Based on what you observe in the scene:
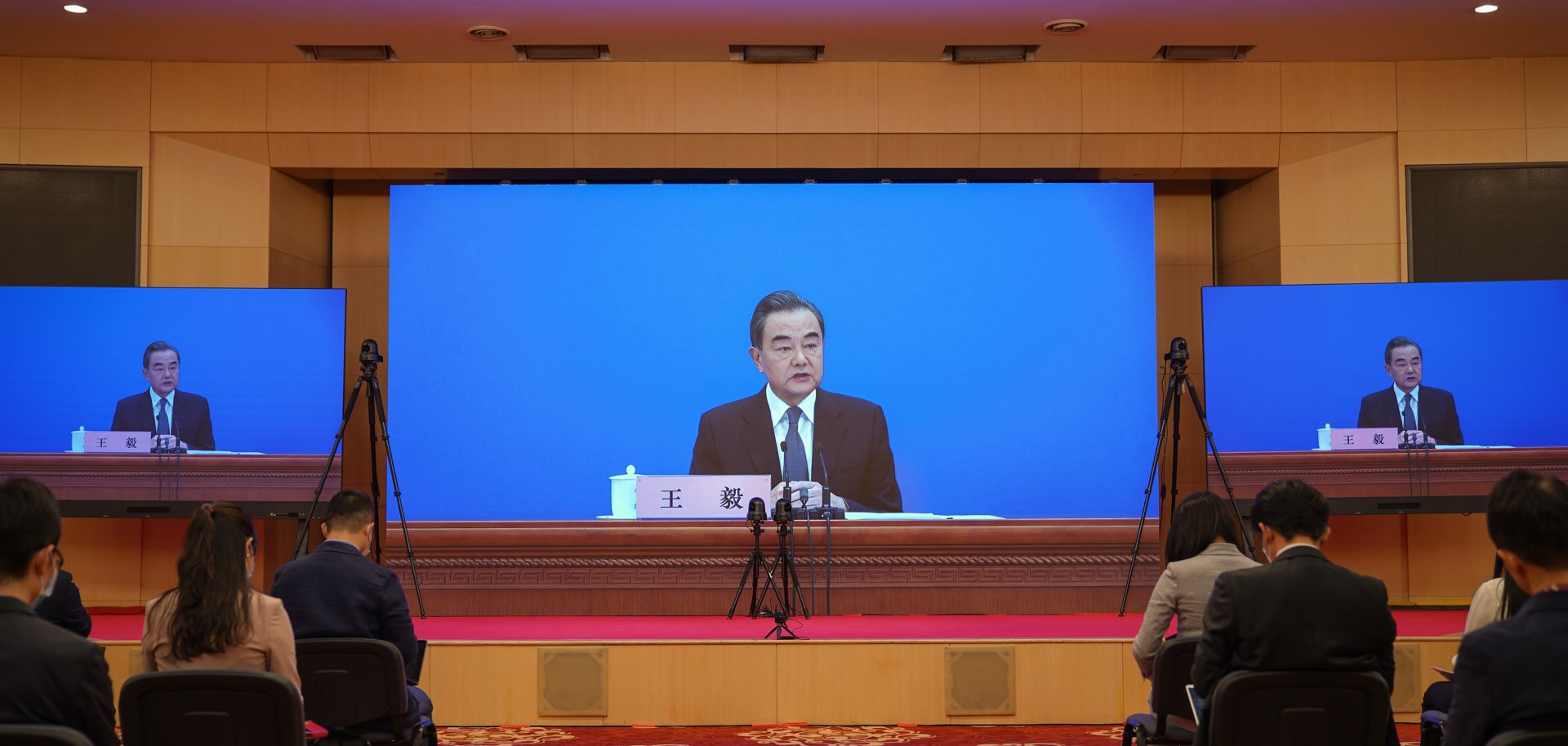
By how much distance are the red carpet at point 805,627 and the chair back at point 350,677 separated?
210cm

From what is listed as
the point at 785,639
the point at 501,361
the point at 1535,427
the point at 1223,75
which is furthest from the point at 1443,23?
the point at 501,361

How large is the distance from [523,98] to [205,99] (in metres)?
1.88

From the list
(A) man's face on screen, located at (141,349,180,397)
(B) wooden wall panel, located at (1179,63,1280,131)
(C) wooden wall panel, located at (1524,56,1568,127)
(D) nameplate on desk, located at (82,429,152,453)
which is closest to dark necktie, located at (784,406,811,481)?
(B) wooden wall panel, located at (1179,63,1280,131)

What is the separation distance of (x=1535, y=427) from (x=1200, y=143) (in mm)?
2440

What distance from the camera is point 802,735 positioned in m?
5.34

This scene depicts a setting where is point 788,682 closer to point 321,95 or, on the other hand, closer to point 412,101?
point 412,101

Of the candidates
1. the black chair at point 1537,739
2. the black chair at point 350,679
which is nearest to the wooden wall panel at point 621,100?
the black chair at point 350,679

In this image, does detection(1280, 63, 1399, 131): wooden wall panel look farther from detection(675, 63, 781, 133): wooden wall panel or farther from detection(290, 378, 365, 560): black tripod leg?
detection(290, 378, 365, 560): black tripod leg

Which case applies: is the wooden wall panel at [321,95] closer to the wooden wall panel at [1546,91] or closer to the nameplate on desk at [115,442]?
the nameplate on desk at [115,442]

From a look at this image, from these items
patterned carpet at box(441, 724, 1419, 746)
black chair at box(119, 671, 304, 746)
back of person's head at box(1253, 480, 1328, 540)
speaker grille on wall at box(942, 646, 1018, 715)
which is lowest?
patterned carpet at box(441, 724, 1419, 746)

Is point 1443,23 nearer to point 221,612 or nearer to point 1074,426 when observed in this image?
point 1074,426

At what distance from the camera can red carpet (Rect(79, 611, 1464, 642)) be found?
6004 mm

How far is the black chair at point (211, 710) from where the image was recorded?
107 inches

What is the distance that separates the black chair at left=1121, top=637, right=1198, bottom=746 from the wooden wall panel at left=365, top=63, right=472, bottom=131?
533 centimetres
